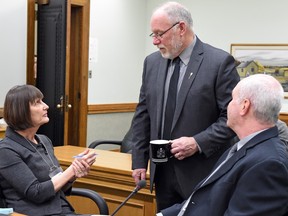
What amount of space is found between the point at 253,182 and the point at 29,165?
46.5 inches

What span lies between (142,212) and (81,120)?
339 cm

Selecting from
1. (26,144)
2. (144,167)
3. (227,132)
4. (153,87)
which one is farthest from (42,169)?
(227,132)

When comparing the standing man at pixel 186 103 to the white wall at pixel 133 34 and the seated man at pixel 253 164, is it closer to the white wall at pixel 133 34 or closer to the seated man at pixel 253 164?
the seated man at pixel 253 164

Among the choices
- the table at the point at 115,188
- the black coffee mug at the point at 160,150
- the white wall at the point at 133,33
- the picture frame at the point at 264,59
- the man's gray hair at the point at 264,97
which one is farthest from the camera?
the white wall at the point at 133,33

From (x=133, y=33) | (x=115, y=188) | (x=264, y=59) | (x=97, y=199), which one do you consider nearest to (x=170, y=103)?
(x=97, y=199)

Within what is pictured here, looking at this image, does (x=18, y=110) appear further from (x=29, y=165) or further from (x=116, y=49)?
(x=116, y=49)

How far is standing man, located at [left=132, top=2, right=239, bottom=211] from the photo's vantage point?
2199mm

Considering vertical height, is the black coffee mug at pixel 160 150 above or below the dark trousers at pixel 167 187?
above

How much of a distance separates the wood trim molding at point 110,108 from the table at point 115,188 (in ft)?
9.94

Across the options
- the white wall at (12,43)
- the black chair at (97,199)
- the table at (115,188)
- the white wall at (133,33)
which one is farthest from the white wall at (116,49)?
the black chair at (97,199)

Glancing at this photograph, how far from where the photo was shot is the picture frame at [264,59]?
6113 millimetres

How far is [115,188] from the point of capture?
9.82 feet

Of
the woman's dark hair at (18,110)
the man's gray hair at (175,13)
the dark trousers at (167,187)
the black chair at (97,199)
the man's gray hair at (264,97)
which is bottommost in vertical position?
the black chair at (97,199)

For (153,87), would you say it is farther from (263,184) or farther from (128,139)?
(128,139)
